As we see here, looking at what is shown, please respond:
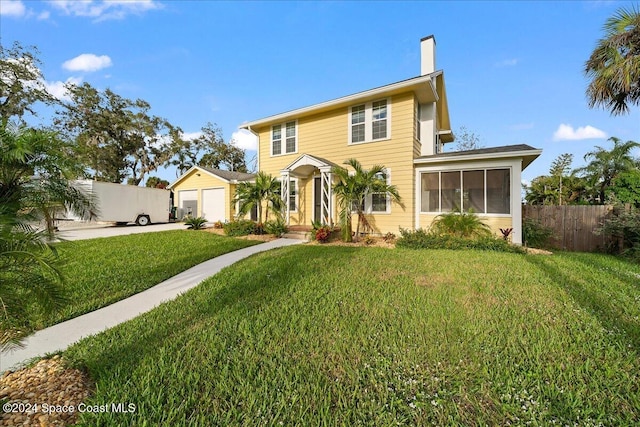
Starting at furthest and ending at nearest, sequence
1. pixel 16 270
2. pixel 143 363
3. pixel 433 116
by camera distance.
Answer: pixel 433 116 → pixel 143 363 → pixel 16 270

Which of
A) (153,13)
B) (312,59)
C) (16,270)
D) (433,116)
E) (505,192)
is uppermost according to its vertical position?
(312,59)

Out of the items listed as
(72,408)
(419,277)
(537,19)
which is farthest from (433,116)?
(72,408)

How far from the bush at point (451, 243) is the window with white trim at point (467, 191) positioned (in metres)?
1.40

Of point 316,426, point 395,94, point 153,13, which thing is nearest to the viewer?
point 316,426

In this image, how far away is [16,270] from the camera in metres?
1.88

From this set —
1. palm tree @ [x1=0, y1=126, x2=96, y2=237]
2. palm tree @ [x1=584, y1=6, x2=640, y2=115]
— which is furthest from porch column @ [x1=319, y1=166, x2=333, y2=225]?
palm tree @ [x1=584, y1=6, x2=640, y2=115]

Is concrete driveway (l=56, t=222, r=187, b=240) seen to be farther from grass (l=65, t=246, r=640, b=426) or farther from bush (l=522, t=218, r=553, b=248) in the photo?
bush (l=522, t=218, r=553, b=248)

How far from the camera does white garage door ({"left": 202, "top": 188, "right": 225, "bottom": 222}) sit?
17.0 m

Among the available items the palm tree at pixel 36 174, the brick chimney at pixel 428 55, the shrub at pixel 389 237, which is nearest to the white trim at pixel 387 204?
the shrub at pixel 389 237

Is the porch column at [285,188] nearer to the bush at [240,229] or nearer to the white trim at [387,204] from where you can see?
the bush at [240,229]

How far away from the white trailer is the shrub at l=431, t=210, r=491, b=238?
1674 cm

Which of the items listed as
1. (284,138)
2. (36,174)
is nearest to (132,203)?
(284,138)

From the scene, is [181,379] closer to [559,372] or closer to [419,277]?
[559,372]

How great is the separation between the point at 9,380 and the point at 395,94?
1140 centimetres
